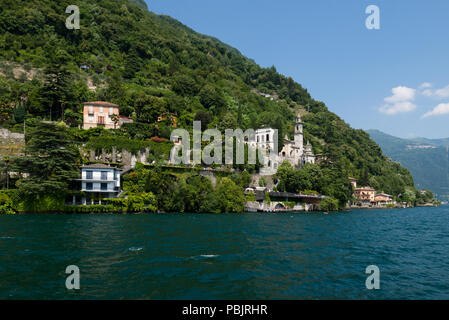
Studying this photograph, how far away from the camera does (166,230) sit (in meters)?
29.7

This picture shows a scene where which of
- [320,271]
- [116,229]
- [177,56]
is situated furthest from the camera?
[177,56]

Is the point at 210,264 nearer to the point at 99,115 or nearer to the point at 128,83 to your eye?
the point at 99,115

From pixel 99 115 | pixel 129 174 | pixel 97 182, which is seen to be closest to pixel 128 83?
pixel 99 115

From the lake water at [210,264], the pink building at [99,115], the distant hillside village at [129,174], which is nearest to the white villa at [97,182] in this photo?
the distant hillside village at [129,174]

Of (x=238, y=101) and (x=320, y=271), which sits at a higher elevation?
(x=238, y=101)

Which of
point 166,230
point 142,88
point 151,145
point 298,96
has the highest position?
point 298,96

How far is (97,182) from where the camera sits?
1946 inches

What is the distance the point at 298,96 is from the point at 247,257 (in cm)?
17617

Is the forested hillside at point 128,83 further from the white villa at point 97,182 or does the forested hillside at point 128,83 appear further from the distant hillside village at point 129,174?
the white villa at point 97,182

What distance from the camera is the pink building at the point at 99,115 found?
212ft

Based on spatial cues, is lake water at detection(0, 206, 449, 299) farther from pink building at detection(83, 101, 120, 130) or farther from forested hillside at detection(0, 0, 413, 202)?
forested hillside at detection(0, 0, 413, 202)

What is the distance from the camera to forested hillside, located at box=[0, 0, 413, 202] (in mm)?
65062
